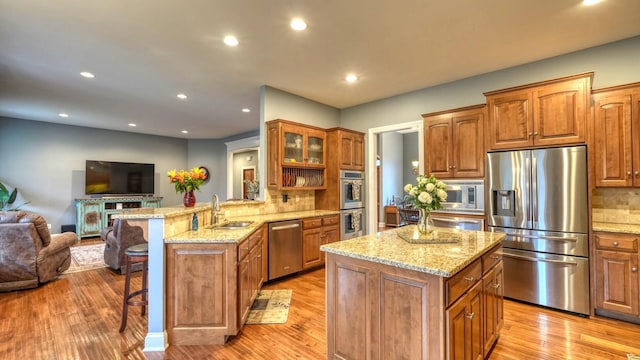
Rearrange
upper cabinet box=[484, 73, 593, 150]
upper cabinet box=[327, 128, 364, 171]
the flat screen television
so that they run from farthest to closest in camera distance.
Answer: the flat screen television < upper cabinet box=[327, 128, 364, 171] < upper cabinet box=[484, 73, 593, 150]

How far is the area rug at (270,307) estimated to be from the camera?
2939 mm

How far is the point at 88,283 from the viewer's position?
4059 mm

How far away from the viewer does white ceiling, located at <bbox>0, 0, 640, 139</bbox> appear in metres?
2.53

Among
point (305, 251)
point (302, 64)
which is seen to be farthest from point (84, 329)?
point (302, 64)

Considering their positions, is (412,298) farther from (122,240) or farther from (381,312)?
(122,240)

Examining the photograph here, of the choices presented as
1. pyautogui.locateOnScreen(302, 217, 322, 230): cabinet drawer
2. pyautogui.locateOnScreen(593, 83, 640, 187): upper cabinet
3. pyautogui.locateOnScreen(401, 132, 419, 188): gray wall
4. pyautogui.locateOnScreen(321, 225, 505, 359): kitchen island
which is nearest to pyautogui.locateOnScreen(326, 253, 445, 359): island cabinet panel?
pyautogui.locateOnScreen(321, 225, 505, 359): kitchen island

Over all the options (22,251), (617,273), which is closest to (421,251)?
(617,273)

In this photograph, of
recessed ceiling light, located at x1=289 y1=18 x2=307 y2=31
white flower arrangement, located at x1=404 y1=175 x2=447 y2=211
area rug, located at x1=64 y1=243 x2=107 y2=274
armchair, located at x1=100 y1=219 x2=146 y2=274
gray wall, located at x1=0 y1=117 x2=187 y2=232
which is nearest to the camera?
white flower arrangement, located at x1=404 y1=175 x2=447 y2=211

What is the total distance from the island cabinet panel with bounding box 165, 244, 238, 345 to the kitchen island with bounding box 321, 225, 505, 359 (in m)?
0.98

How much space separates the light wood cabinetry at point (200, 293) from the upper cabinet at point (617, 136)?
3.89m

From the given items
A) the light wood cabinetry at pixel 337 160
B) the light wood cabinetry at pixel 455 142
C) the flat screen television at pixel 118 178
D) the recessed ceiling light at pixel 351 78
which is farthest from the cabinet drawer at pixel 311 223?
the flat screen television at pixel 118 178

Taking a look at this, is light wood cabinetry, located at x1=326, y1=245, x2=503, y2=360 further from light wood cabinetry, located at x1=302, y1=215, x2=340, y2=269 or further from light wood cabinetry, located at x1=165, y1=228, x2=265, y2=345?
light wood cabinetry, located at x1=302, y1=215, x2=340, y2=269

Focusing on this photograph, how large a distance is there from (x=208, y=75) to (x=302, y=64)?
4.63 ft

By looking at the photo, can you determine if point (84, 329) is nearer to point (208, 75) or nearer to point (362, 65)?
point (208, 75)
